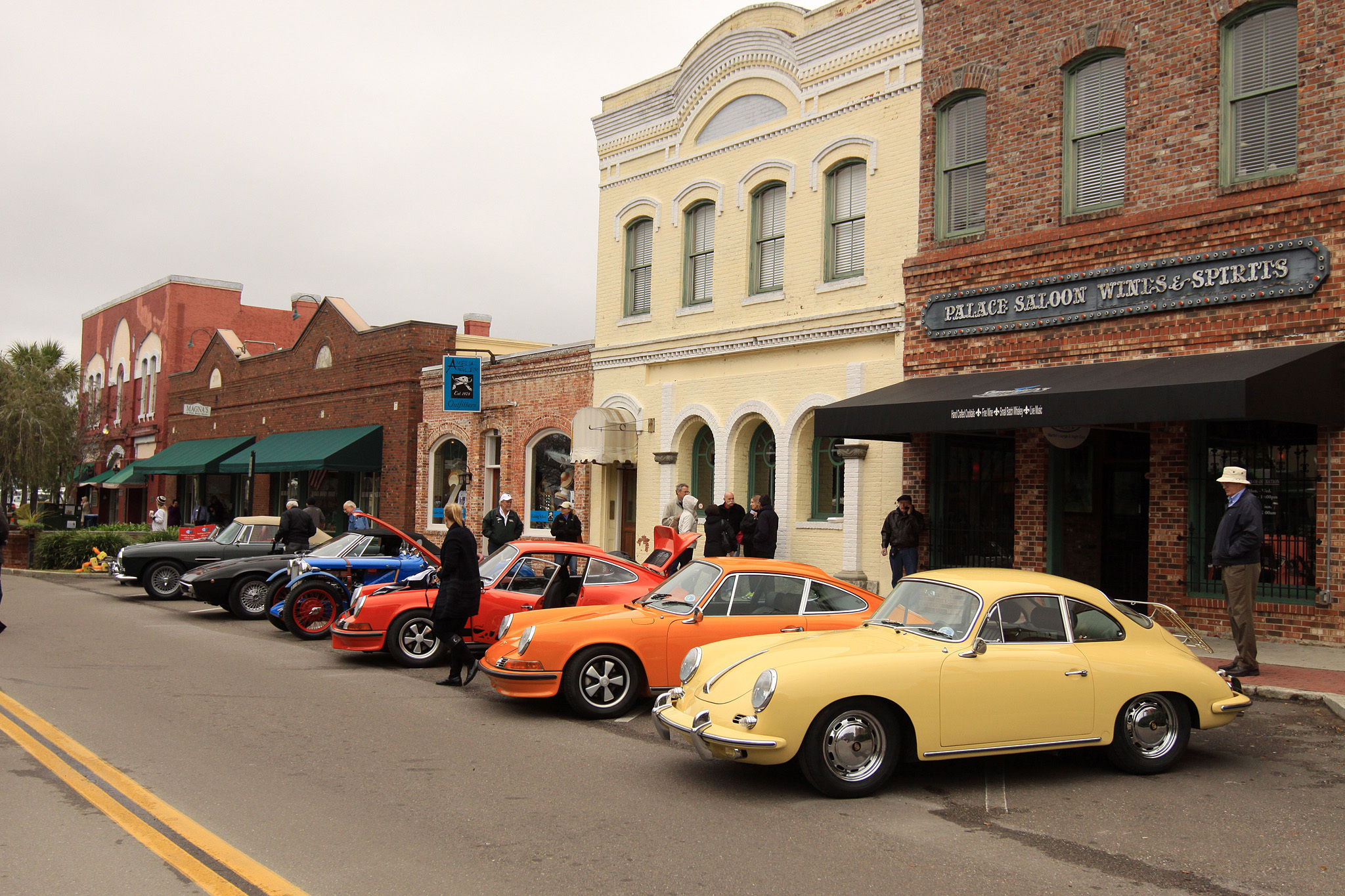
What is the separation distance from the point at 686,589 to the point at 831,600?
1192 millimetres

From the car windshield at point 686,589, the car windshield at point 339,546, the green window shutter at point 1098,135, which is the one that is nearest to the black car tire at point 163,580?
the car windshield at point 339,546

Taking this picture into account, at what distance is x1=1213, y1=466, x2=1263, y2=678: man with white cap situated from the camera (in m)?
9.76

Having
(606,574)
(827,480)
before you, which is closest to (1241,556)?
(606,574)

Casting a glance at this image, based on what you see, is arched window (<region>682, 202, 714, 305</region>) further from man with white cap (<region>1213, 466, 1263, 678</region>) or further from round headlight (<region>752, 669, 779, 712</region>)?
round headlight (<region>752, 669, 779, 712</region>)

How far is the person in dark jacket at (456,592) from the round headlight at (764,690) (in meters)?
4.24

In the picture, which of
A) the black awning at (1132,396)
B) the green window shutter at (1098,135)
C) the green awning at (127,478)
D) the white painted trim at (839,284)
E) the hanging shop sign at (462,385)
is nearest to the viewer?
the black awning at (1132,396)

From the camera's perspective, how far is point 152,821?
18.8ft

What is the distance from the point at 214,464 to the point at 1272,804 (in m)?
32.3

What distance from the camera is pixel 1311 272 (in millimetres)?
11742

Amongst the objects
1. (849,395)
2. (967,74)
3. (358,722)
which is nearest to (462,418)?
(849,395)

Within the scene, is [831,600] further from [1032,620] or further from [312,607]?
[312,607]

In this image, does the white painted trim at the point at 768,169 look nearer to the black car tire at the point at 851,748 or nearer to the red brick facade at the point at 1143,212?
the red brick facade at the point at 1143,212

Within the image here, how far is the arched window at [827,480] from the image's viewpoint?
17234mm

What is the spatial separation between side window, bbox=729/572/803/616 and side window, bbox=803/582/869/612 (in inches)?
3.6
